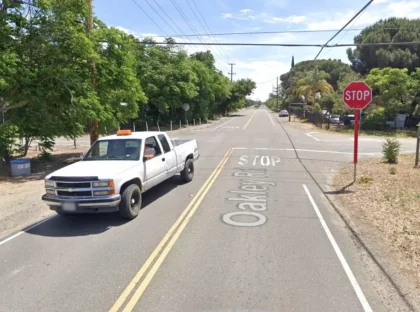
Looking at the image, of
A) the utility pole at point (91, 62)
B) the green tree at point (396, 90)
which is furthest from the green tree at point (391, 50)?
the utility pole at point (91, 62)

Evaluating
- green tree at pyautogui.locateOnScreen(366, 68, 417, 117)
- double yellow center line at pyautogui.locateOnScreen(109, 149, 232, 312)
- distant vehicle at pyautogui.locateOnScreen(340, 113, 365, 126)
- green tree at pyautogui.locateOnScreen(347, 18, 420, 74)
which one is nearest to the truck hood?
double yellow center line at pyautogui.locateOnScreen(109, 149, 232, 312)

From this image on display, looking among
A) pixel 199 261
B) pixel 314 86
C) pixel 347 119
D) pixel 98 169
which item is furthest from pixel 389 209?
pixel 314 86

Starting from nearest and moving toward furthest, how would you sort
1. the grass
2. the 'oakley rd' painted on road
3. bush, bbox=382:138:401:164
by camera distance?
the 'oakley rd' painted on road → bush, bbox=382:138:401:164 → the grass

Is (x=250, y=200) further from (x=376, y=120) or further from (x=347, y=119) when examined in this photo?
(x=347, y=119)

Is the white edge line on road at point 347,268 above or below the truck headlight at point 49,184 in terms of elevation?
below

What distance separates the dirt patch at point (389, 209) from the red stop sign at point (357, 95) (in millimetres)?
2360

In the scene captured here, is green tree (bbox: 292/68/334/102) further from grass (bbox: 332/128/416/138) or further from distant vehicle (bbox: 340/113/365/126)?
grass (bbox: 332/128/416/138)

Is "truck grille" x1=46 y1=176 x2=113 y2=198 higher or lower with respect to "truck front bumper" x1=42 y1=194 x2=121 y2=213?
higher

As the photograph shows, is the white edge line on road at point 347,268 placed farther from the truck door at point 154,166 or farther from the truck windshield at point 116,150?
the truck windshield at point 116,150

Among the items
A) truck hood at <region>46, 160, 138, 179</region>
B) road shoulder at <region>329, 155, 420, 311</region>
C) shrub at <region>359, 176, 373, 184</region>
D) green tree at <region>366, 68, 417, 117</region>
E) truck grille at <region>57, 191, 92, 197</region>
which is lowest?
road shoulder at <region>329, 155, 420, 311</region>

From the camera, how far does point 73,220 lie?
7.16 m

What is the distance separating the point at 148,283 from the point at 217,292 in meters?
0.90

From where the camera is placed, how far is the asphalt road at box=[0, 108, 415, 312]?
410 centimetres

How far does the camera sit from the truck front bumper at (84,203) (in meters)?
6.48
